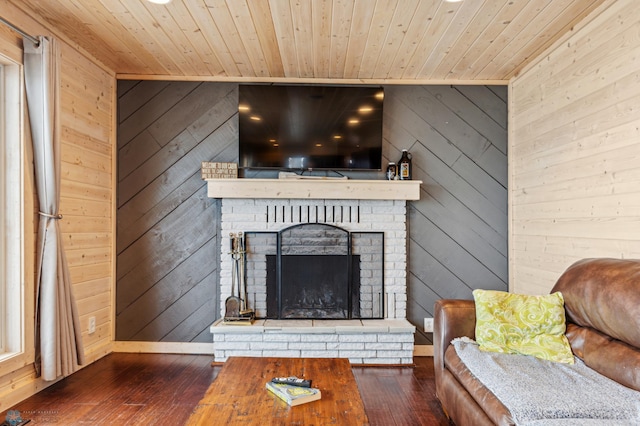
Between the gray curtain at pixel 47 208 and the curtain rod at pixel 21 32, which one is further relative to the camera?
the gray curtain at pixel 47 208

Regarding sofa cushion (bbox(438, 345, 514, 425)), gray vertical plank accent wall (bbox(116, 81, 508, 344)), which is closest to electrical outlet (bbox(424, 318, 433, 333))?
gray vertical plank accent wall (bbox(116, 81, 508, 344))

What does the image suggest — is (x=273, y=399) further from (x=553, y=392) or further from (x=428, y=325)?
(x=428, y=325)

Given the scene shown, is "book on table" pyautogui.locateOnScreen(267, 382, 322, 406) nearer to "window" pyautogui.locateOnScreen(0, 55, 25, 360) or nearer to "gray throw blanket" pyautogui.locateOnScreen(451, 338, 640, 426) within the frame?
"gray throw blanket" pyautogui.locateOnScreen(451, 338, 640, 426)

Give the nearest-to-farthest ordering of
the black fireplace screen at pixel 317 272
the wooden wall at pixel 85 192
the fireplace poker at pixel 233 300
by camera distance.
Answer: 1. the wooden wall at pixel 85 192
2. the fireplace poker at pixel 233 300
3. the black fireplace screen at pixel 317 272

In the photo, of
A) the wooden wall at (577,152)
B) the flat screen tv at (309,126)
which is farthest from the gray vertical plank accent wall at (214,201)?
the wooden wall at (577,152)

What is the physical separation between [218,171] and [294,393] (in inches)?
89.3

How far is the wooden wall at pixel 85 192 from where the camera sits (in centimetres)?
257

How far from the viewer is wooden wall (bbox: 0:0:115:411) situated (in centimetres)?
257

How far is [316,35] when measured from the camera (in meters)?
Result: 2.81

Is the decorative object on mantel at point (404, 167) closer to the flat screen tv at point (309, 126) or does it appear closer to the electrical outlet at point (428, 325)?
the flat screen tv at point (309, 126)

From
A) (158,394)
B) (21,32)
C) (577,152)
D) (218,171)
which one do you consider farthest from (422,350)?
(21,32)

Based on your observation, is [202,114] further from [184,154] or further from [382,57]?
[382,57]

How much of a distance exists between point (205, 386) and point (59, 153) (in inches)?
71.9

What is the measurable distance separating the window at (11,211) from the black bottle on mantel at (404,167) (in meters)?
2.74
